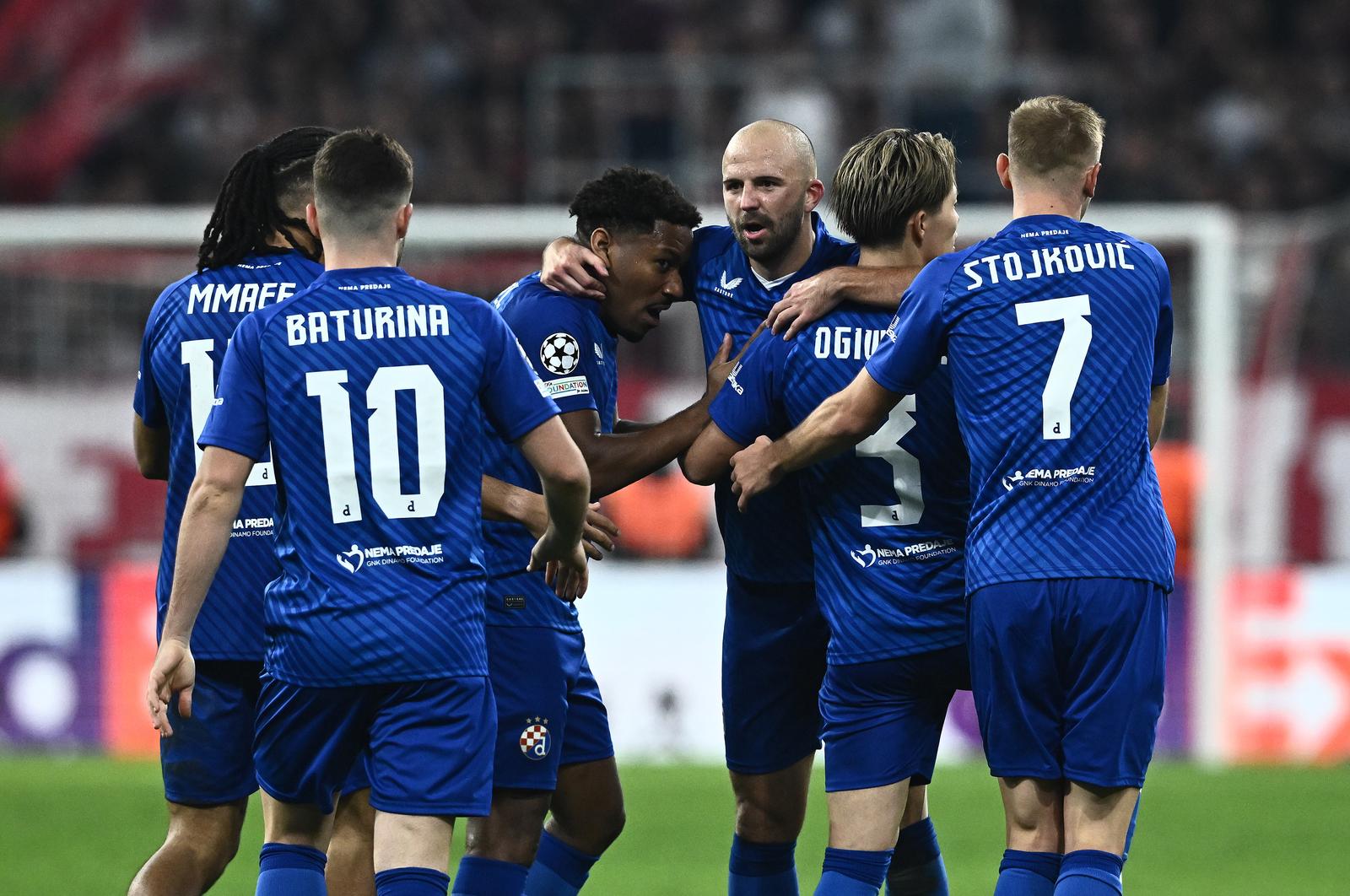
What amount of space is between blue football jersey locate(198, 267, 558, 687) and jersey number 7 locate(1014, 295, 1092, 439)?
1.24 metres

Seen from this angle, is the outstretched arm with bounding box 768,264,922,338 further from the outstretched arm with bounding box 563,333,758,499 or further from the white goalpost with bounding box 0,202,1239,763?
the white goalpost with bounding box 0,202,1239,763

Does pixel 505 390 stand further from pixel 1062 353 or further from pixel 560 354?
pixel 1062 353

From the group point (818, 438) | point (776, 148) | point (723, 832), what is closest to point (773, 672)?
point (818, 438)

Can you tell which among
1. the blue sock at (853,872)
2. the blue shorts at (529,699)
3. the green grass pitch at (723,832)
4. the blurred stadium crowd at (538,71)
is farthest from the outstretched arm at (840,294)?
the blurred stadium crowd at (538,71)

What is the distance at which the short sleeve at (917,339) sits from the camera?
4.53 metres

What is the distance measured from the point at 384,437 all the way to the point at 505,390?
1.01 ft

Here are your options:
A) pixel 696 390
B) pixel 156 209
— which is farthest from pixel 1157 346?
pixel 156 209

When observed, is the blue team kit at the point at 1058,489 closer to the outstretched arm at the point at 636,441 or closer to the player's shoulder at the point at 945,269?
the player's shoulder at the point at 945,269

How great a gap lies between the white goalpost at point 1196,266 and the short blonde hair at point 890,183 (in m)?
6.55

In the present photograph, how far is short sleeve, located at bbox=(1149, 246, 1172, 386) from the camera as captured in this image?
15.2 ft

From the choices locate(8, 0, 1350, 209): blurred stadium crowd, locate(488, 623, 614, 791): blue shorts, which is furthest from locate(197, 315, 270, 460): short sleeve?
locate(8, 0, 1350, 209): blurred stadium crowd

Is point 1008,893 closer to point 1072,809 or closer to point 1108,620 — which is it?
point 1072,809

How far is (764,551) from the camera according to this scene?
536 centimetres

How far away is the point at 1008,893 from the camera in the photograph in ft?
14.7
